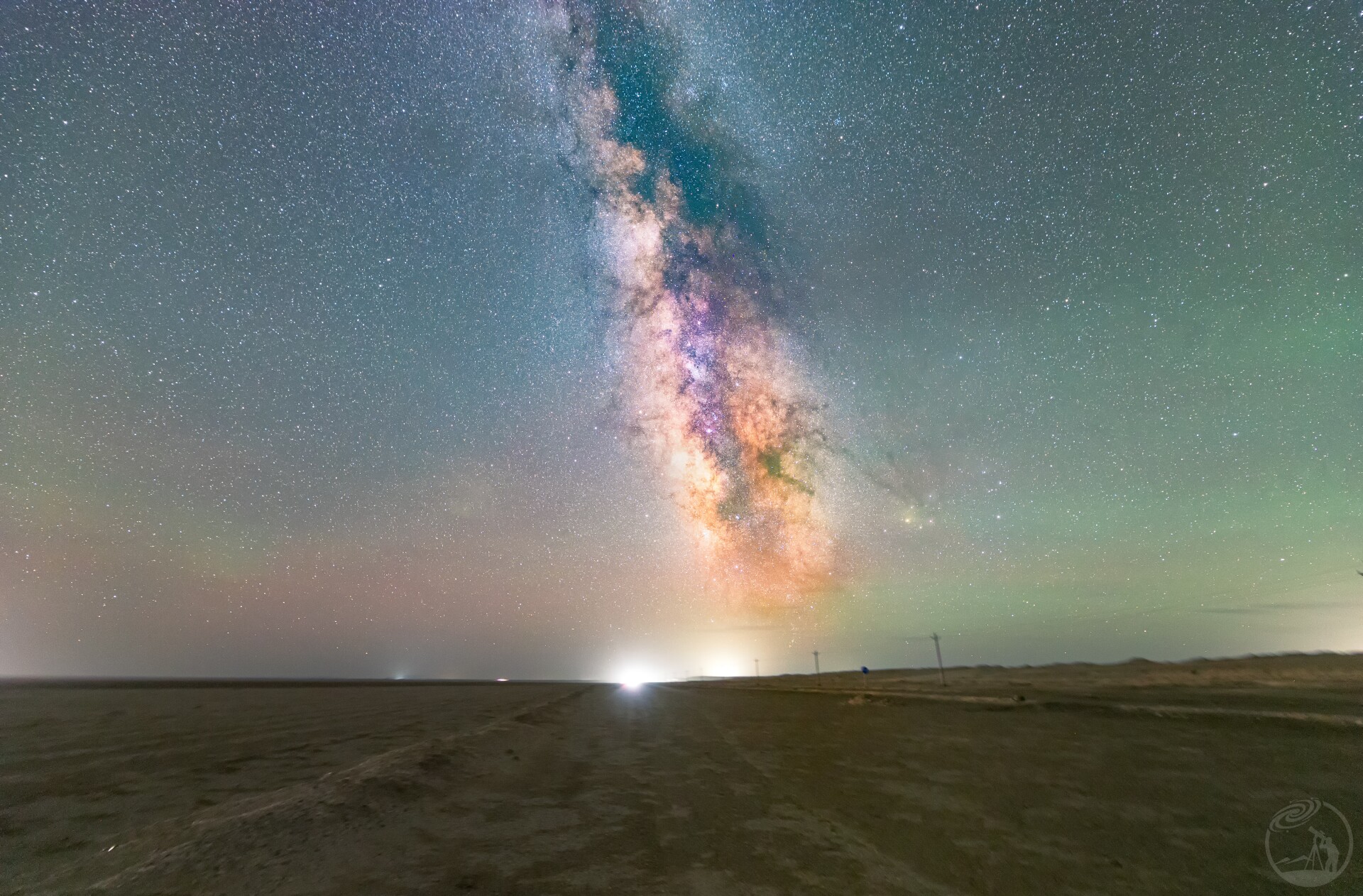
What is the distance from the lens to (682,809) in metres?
9.05

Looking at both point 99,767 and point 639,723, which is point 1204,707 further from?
point 99,767

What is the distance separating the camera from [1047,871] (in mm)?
6336

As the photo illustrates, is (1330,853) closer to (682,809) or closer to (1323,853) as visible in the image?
(1323,853)

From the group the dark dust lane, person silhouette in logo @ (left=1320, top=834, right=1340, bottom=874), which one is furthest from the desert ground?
person silhouette in logo @ (left=1320, top=834, right=1340, bottom=874)

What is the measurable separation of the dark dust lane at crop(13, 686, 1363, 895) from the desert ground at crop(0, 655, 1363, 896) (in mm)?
53

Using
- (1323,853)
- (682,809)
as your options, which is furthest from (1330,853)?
(682,809)

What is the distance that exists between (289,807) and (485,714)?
27347 millimetres

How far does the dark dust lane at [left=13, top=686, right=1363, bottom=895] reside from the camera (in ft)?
19.8

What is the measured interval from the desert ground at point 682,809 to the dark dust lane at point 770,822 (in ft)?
0.17

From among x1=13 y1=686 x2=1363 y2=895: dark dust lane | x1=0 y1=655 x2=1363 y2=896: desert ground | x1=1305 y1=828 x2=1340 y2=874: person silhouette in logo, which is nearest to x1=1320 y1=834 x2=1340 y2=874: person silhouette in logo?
x1=1305 y1=828 x2=1340 y2=874: person silhouette in logo

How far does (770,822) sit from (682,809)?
167cm

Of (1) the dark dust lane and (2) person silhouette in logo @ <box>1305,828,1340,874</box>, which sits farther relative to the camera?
(2) person silhouette in logo @ <box>1305,828,1340,874</box>

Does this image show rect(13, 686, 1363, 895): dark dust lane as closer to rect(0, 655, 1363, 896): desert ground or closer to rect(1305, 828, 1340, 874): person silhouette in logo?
rect(0, 655, 1363, 896): desert ground

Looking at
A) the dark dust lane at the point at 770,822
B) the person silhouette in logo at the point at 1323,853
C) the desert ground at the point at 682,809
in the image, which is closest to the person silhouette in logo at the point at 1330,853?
the person silhouette in logo at the point at 1323,853
